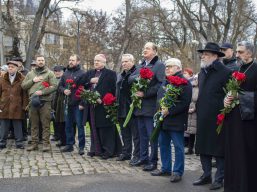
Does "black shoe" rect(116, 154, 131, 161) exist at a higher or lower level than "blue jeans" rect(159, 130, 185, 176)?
lower

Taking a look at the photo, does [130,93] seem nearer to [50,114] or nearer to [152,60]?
[152,60]

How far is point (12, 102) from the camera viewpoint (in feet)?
34.3

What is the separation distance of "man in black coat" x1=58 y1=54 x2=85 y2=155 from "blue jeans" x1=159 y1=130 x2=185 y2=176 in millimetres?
2677

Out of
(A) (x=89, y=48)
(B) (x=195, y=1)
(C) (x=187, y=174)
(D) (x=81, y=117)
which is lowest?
(C) (x=187, y=174)

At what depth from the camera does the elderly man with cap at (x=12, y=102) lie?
1048 centimetres

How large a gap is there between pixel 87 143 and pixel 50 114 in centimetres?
183

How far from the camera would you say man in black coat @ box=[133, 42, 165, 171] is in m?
8.21

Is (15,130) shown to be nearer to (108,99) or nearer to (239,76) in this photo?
(108,99)

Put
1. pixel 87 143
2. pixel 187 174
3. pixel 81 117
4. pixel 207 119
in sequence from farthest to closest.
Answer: pixel 87 143 → pixel 81 117 → pixel 187 174 → pixel 207 119

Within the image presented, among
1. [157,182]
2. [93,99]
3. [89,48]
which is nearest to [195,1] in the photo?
[89,48]

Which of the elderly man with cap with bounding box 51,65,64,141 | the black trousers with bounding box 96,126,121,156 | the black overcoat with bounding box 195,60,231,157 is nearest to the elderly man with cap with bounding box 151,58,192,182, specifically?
the black overcoat with bounding box 195,60,231,157

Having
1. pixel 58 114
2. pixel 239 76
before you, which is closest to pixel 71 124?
pixel 58 114

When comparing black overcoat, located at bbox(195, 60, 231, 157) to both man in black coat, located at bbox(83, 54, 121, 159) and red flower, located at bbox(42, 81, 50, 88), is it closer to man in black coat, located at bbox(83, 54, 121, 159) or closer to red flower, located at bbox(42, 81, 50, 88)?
man in black coat, located at bbox(83, 54, 121, 159)

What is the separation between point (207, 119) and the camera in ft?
22.6
